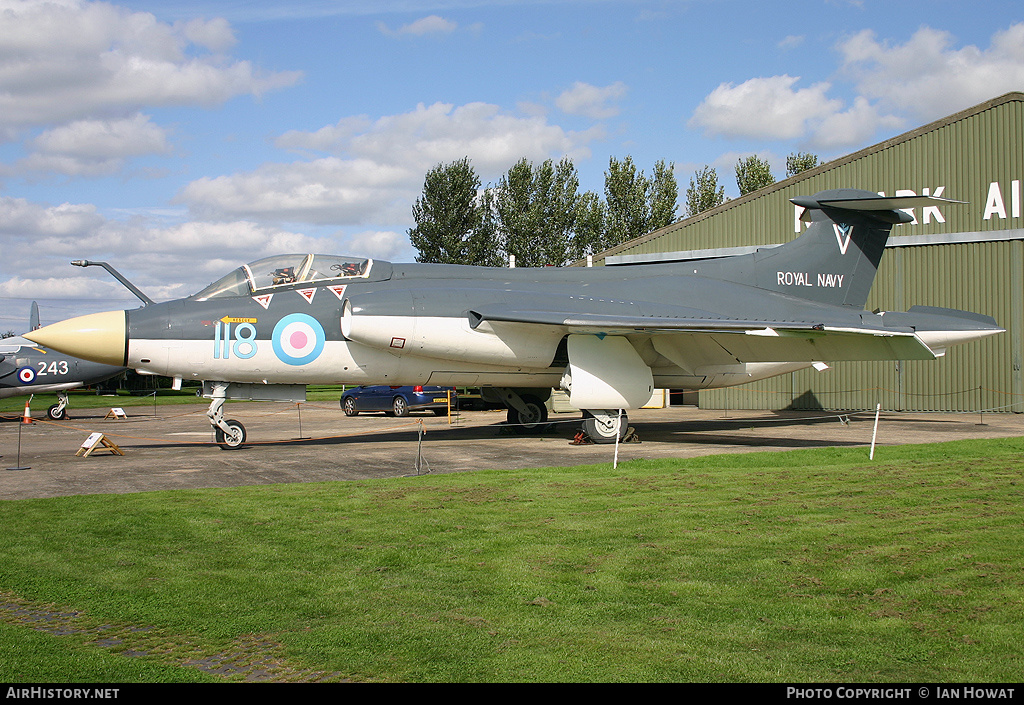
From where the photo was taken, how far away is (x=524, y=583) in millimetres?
5836

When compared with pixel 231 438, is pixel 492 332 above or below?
above

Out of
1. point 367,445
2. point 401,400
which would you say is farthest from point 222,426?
point 401,400

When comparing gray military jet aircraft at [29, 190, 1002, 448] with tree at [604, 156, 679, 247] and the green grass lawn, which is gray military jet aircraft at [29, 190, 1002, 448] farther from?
tree at [604, 156, 679, 247]

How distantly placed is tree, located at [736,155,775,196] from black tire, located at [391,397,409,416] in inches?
1573

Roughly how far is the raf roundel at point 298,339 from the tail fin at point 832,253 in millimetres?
9941

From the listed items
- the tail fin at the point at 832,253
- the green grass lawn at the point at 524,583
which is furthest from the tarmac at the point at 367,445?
the tail fin at the point at 832,253

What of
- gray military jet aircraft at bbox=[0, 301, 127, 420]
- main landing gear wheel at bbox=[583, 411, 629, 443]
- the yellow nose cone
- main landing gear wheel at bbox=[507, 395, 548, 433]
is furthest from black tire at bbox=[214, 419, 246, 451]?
gray military jet aircraft at bbox=[0, 301, 127, 420]

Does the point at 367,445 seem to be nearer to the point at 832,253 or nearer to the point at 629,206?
the point at 832,253

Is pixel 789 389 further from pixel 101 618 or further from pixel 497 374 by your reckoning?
pixel 101 618

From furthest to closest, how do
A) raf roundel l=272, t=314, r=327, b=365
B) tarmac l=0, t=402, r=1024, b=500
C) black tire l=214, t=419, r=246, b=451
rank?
black tire l=214, t=419, r=246, b=451, raf roundel l=272, t=314, r=327, b=365, tarmac l=0, t=402, r=1024, b=500

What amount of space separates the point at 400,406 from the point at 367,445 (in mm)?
→ 11508

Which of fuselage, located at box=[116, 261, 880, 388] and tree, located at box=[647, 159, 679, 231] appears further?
tree, located at box=[647, 159, 679, 231]

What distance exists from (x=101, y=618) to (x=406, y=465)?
7237 millimetres

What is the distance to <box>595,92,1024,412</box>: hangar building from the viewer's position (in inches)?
890
